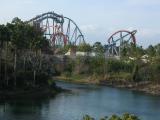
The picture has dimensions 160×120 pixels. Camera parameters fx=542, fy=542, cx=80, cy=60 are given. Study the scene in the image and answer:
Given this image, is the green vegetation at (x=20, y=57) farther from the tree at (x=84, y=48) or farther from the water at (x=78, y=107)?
the tree at (x=84, y=48)

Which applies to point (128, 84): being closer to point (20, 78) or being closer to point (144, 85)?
point (144, 85)

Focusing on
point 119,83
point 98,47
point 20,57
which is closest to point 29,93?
point 20,57

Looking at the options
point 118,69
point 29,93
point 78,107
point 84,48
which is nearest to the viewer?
point 78,107

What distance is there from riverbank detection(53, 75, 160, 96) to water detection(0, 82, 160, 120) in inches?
476

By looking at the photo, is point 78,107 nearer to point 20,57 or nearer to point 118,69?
point 20,57

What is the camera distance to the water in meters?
38.9

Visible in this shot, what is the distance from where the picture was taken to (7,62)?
53.7 metres

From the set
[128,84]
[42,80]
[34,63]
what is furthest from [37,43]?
[128,84]

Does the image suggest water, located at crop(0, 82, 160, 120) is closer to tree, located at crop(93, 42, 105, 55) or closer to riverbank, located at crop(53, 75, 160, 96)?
riverbank, located at crop(53, 75, 160, 96)

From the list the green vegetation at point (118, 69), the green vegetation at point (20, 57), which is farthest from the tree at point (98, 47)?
the green vegetation at point (20, 57)

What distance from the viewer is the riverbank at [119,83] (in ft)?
239

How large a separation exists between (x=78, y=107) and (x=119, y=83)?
112ft

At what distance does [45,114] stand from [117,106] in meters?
11.2

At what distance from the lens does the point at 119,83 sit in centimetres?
7919
